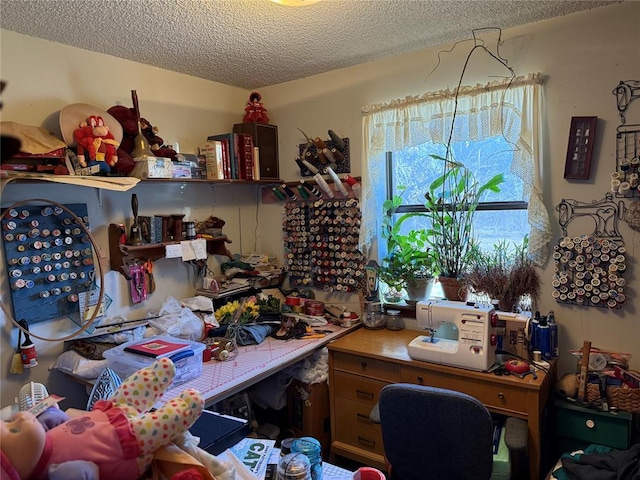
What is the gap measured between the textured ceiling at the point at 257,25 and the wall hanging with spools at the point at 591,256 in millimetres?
968

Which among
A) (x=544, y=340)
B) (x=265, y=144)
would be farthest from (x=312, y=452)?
(x=265, y=144)

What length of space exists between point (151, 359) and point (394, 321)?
4.69 feet

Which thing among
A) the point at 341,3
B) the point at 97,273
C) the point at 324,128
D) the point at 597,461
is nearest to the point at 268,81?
the point at 324,128

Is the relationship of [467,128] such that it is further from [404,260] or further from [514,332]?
[514,332]

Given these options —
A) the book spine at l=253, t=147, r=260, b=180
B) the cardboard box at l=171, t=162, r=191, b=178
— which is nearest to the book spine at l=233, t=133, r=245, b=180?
the book spine at l=253, t=147, r=260, b=180

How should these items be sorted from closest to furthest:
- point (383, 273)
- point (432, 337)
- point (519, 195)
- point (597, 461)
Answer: point (597, 461) < point (432, 337) < point (519, 195) < point (383, 273)

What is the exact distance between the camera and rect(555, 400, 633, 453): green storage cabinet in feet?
6.22

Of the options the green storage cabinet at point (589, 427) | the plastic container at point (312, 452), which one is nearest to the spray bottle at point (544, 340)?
the green storage cabinet at point (589, 427)

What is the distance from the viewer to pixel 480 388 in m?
2.04

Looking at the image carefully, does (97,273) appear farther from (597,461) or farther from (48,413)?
(597,461)

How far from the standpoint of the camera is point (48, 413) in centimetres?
89

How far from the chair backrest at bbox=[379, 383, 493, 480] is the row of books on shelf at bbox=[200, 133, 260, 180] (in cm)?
177

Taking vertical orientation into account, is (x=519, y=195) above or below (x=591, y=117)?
below

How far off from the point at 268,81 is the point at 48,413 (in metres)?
2.69
